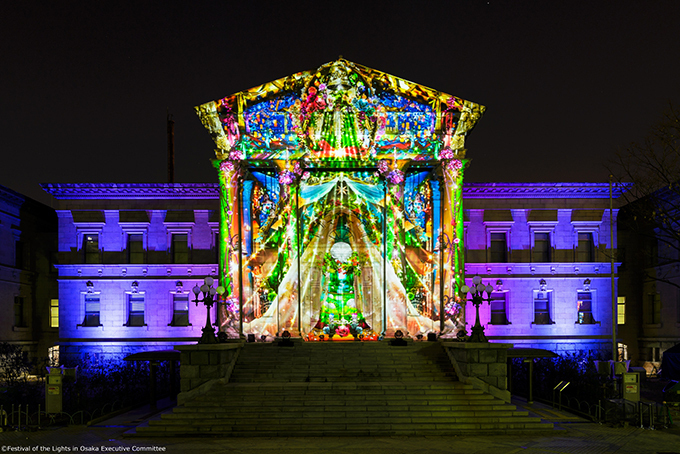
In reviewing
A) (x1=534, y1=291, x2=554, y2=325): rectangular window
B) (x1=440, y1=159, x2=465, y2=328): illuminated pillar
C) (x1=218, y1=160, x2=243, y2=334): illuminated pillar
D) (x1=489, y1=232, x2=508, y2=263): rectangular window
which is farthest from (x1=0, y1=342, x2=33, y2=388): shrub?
(x1=534, y1=291, x2=554, y2=325): rectangular window

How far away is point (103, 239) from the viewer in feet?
129

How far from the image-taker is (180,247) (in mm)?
39594

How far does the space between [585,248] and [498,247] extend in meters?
5.47

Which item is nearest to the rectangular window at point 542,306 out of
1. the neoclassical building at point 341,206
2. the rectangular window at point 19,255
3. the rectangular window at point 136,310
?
the neoclassical building at point 341,206

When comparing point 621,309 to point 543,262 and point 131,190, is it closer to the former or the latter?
point 543,262

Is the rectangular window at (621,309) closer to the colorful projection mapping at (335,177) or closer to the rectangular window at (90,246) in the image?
the colorful projection mapping at (335,177)

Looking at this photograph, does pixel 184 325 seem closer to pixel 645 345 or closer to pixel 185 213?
pixel 185 213

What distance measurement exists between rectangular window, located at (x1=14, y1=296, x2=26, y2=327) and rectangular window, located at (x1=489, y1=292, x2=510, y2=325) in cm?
2929

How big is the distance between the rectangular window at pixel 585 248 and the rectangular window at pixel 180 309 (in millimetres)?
24342

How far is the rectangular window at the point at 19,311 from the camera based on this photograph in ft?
129

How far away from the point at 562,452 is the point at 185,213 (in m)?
28.8

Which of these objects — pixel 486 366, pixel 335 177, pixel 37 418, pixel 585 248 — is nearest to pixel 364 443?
pixel 486 366

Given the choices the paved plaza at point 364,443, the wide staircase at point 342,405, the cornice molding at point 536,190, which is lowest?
the paved plaza at point 364,443

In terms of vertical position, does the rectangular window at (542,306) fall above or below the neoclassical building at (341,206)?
below
